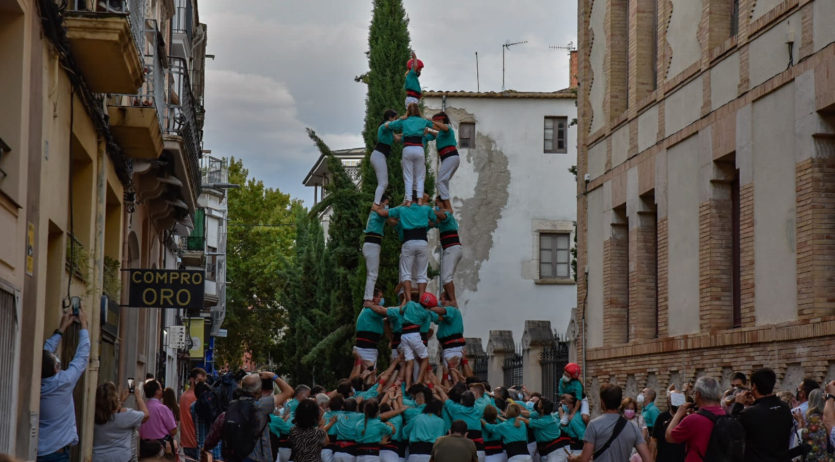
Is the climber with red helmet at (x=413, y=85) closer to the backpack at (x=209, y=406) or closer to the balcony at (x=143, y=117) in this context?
the balcony at (x=143, y=117)

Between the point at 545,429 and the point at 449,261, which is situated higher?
the point at 449,261

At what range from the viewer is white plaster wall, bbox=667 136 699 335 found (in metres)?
23.5

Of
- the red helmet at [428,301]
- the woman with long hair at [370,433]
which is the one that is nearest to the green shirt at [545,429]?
the woman with long hair at [370,433]

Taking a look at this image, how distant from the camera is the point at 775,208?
66.1 feet

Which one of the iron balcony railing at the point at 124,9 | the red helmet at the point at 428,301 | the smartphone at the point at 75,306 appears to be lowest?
the smartphone at the point at 75,306

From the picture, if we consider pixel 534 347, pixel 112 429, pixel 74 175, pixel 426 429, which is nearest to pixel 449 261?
pixel 426 429

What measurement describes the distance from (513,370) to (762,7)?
1427 cm

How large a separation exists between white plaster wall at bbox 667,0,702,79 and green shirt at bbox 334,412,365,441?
36.3 feet

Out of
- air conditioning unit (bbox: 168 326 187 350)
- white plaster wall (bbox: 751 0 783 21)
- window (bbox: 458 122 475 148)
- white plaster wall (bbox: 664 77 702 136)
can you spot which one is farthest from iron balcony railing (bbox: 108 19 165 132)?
window (bbox: 458 122 475 148)

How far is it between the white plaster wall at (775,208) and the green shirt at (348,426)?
7.30 meters

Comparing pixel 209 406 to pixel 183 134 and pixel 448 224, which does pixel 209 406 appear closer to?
pixel 448 224

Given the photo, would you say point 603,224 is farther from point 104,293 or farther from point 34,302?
point 34,302

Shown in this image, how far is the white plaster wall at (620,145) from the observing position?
89.9 feet

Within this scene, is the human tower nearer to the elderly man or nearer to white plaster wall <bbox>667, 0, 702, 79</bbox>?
white plaster wall <bbox>667, 0, 702, 79</bbox>
